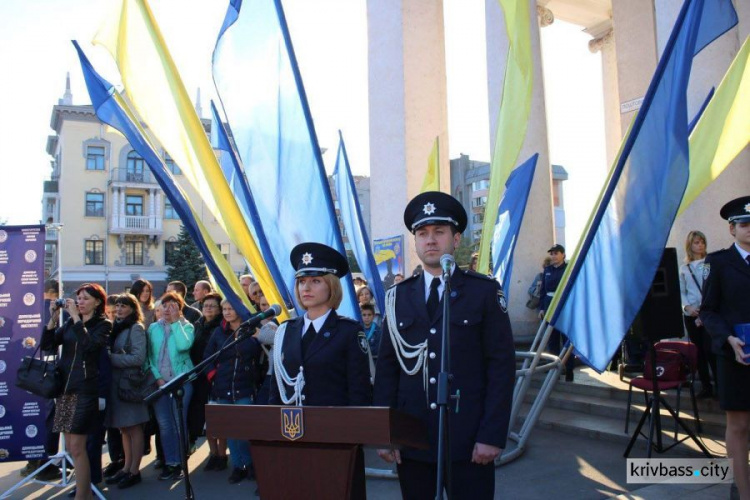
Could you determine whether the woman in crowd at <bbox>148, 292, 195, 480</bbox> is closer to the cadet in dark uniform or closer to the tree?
the cadet in dark uniform

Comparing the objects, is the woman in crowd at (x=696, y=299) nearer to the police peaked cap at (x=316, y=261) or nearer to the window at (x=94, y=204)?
the police peaked cap at (x=316, y=261)

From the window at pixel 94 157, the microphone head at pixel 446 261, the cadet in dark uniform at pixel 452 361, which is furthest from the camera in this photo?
the window at pixel 94 157

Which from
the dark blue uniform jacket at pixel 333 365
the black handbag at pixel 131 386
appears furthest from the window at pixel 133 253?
the dark blue uniform jacket at pixel 333 365

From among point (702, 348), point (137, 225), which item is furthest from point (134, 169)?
point (702, 348)

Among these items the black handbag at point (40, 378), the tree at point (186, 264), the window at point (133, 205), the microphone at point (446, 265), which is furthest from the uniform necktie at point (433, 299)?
the window at point (133, 205)

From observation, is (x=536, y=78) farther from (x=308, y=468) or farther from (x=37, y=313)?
(x=308, y=468)

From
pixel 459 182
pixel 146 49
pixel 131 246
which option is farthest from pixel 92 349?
pixel 459 182

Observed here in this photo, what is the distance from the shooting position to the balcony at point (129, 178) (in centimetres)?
4784

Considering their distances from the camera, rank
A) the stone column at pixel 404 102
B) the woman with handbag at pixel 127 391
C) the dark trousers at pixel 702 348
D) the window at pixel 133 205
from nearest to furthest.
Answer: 1. the woman with handbag at pixel 127 391
2. the dark trousers at pixel 702 348
3. the stone column at pixel 404 102
4. the window at pixel 133 205

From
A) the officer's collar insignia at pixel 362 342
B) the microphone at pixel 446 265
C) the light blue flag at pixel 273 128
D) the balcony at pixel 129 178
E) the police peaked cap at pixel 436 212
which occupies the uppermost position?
the balcony at pixel 129 178

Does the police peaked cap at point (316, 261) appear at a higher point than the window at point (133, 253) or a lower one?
lower

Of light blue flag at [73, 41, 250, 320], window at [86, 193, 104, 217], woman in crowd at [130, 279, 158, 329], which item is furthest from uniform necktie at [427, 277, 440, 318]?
window at [86, 193, 104, 217]

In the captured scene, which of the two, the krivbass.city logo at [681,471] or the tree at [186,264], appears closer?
the krivbass.city logo at [681,471]

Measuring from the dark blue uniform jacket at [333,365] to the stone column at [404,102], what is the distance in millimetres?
10189
